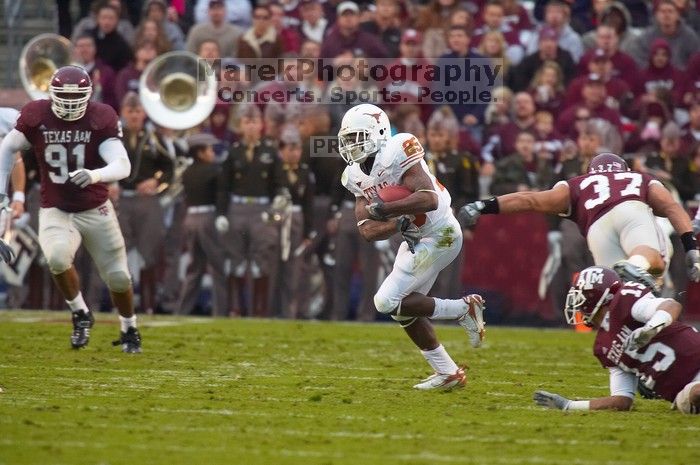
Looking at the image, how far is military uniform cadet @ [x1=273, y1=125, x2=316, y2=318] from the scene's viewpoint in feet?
43.5

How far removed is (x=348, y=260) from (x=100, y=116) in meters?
4.23

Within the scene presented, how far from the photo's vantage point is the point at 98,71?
48.3 feet

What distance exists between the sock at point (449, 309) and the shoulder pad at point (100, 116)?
2799mm

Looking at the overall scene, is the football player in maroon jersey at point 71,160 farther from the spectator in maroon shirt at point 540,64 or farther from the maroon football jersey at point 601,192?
the spectator in maroon shirt at point 540,64

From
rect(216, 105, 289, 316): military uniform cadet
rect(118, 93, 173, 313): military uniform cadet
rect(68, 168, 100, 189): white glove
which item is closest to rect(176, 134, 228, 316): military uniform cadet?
rect(216, 105, 289, 316): military uniform cadet

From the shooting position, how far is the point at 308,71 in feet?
46.8

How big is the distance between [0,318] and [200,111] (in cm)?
305

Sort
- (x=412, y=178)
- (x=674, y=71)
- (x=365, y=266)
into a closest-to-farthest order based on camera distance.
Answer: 1. (x=412, y=178)
2. (x=365, y=266)
3. (x=674, y=71)

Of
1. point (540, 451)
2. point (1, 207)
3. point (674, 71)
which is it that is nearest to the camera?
point (540, 451)

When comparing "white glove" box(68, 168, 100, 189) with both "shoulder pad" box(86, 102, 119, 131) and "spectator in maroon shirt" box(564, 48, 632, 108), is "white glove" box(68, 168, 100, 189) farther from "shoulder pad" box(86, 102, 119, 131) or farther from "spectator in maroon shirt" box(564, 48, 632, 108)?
"spectator in maroon shirt" box(564, 48, 632, 108)

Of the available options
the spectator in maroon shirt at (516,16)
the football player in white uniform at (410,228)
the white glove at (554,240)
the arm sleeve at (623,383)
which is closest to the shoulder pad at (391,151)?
the football player in white uniform at (410,228)

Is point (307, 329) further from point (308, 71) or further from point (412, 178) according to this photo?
point (412, 178)

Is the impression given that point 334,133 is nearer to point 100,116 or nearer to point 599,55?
point 599,55

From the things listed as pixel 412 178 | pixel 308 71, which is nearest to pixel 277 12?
pixel 308 71
